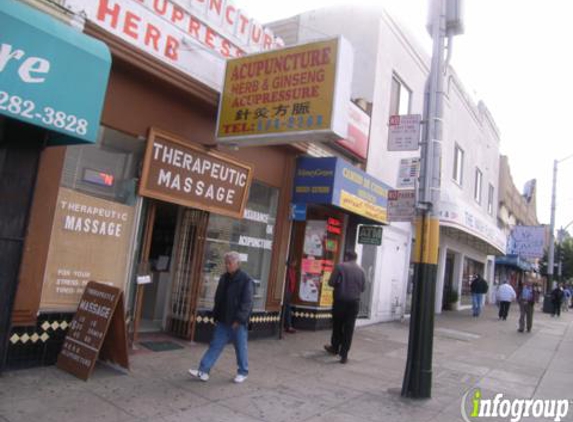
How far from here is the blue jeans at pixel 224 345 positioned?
20.1 ft

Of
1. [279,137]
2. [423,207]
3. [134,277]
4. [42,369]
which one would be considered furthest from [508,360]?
[42,369]

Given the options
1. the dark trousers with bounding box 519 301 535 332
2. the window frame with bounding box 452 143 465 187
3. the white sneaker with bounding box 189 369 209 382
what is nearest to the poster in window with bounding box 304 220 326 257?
the white sneaker with bounding box 189 369 209 382

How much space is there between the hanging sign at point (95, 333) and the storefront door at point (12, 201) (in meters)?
0.73

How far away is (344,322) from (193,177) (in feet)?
11.1

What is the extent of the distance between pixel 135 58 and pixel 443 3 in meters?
4.25

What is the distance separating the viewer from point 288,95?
6934mm

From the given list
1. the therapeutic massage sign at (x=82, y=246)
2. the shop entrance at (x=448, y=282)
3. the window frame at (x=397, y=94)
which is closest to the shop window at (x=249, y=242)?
the therapeutic massage sign at (x=82, y=246)

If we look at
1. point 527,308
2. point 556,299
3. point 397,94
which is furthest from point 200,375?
point 556,299

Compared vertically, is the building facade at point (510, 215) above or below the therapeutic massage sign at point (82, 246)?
above

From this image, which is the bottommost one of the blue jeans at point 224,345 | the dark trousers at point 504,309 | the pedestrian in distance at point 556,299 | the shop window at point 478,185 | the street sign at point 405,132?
the blue jeans at point 224,345

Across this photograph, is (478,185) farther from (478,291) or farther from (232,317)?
(232,317)

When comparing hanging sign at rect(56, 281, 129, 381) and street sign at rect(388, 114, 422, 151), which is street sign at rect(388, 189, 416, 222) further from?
hanging sign at rect(56, 281, 129, 381)

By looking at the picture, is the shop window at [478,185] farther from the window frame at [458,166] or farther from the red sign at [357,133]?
the red sign at [357,133]

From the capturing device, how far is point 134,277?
7258mm
